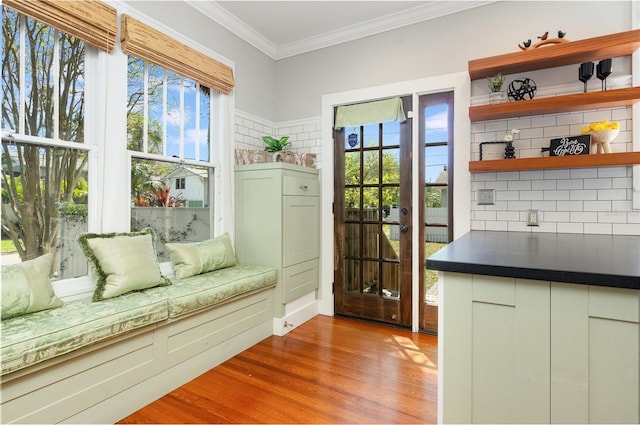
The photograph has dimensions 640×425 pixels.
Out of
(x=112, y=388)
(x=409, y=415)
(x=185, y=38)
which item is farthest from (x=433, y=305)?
(x=185, y=38)

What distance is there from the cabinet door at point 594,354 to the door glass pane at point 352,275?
2425 mm

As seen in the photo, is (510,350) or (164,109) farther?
(164,109)

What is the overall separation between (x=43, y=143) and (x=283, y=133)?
2.26 meters

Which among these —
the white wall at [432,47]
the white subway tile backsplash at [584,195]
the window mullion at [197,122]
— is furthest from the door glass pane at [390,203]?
the window mullion at [197,122]

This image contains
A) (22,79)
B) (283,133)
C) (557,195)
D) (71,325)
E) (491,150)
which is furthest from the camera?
(283,133)

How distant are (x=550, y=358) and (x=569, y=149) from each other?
192 cm

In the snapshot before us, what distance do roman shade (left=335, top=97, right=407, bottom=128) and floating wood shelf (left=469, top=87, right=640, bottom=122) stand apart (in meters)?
0.71

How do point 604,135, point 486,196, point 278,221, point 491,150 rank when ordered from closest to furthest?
1. point 604,135
2. point 491,150
3. point 486,196
4. point 278,221

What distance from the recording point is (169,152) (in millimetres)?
2719

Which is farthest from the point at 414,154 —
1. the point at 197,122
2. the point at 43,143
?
the point at 43,143

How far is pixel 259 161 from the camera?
331 cm

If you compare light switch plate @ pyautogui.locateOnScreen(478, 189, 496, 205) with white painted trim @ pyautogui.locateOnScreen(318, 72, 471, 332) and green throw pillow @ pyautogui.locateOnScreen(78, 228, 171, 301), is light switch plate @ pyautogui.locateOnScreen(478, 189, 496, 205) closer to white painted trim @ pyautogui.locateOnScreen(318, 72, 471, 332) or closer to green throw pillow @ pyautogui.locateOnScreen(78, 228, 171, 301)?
white painted trim @ pyautogui.locateOnScreen(318, 72, 471, 332)

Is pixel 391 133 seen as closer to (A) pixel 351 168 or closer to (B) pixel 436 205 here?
(A) pixel 351 168

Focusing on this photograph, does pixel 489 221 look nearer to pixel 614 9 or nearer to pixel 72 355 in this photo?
pixel 614 9
